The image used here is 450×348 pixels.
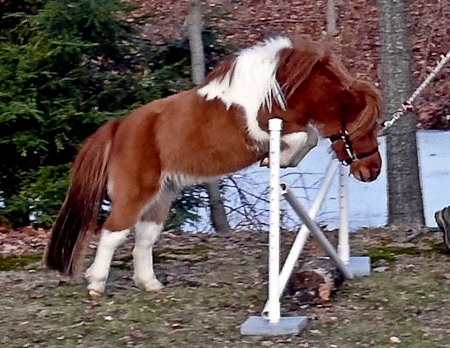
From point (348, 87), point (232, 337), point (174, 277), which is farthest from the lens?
point (174, 277)

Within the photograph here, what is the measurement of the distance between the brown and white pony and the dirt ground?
0.36 meters

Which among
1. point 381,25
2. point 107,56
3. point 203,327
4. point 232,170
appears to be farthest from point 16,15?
point 203,327

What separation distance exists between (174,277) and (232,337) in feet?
4.03

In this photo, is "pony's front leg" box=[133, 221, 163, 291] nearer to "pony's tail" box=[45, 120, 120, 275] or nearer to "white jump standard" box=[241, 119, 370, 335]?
"pony's tail" box=[45, 120, 120, 275]

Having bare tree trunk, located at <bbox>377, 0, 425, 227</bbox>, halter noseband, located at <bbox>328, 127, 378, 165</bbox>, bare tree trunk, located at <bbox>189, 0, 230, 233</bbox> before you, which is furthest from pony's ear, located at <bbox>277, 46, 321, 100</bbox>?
bare tree trunk, located at <bbox>189, 0, 230, 233</bbox>

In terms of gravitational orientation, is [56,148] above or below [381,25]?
below

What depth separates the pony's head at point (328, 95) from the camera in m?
4.57

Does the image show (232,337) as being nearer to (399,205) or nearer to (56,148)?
(399,205)

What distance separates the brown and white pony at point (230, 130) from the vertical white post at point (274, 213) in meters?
0.30

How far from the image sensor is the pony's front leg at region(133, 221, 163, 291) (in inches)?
200

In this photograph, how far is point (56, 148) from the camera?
24.6ft

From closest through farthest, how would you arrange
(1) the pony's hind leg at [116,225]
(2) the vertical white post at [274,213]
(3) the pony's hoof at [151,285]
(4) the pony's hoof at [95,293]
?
(2) the vertical white post at [274,213] < (1) the pony's hind leg at [116,225] < (4) the pony's hoof at [95,293] < (3) the pony's hoof at [151,285]

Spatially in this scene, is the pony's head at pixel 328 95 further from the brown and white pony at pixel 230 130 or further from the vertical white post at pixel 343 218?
the vertical white post at pixel 343 218

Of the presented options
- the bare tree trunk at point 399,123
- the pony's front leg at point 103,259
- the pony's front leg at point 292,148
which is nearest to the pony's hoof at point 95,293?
the pony's front leg at point 103,259
